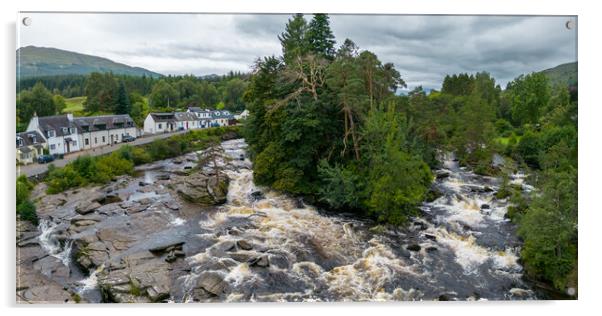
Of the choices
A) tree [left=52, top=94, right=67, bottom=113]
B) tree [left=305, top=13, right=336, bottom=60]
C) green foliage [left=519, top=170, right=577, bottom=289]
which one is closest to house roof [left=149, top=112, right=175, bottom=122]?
tree [left=52, top=94, right=67, bottom=113]

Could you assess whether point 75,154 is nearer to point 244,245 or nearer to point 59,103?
point 59,103

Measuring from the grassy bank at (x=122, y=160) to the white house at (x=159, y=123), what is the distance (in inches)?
12.3

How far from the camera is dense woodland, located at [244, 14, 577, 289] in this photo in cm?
661

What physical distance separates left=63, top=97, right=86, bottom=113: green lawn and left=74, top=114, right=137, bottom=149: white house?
24 centimetres

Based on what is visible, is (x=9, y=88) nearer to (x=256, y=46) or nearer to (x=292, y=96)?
(x=256, y=46)

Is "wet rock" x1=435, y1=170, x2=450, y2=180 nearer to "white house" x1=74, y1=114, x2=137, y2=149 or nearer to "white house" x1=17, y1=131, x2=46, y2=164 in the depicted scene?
"white house" x1=74, y1=114, x2=137, y2=149

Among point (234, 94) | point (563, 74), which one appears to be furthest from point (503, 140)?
point (234, 94)

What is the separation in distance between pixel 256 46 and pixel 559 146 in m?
5.83

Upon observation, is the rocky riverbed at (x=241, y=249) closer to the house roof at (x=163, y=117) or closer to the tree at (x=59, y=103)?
the tree at (x=59, y=103)

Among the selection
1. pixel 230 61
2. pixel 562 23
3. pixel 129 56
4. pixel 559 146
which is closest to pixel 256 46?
pixel 230 61

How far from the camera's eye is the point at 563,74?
643cm

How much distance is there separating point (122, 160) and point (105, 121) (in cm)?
212

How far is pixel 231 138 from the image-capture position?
1173 centimetres
